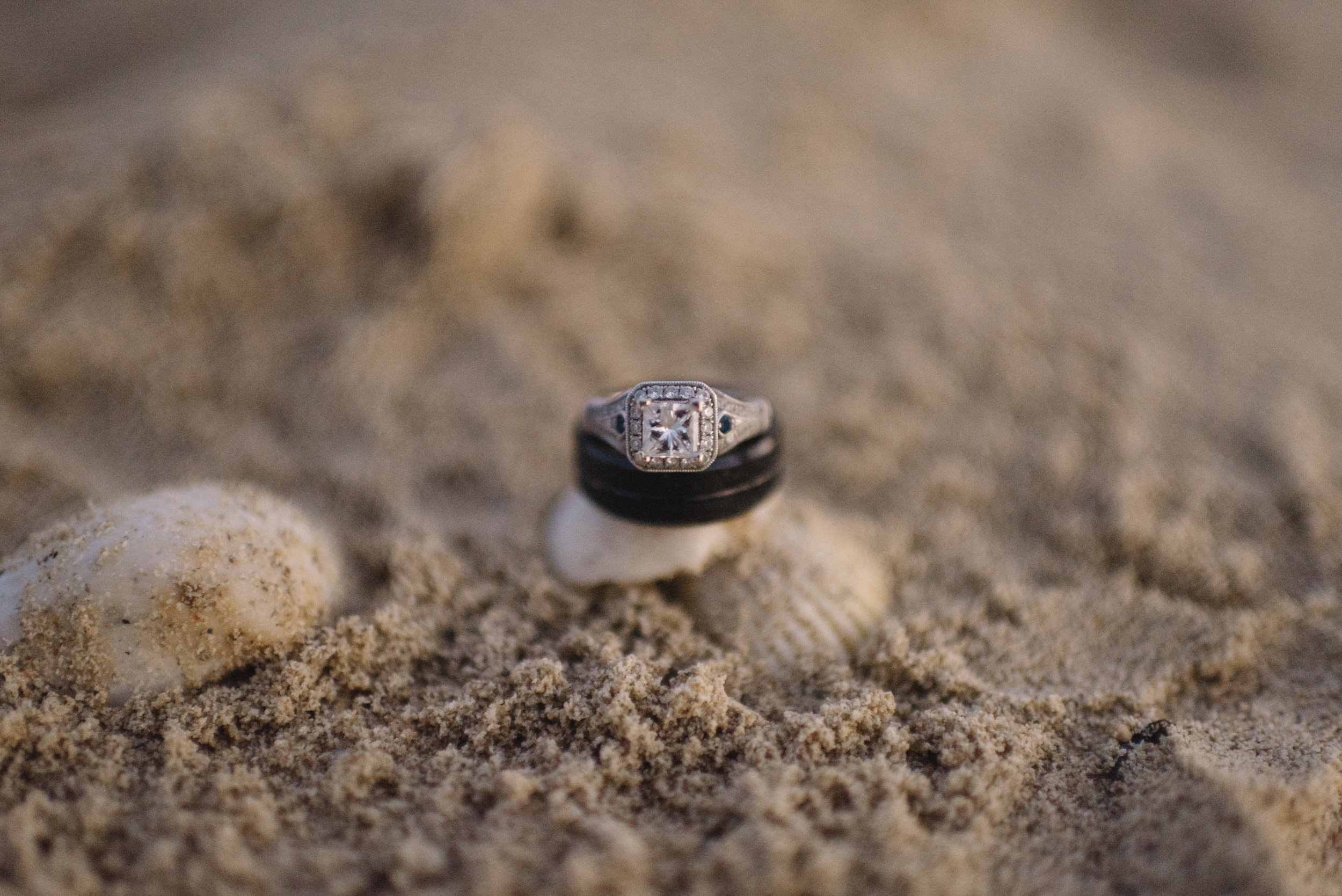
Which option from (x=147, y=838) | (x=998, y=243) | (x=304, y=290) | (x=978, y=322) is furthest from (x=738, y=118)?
(x=147, y=838)

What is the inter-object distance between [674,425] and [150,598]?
38.5 inches

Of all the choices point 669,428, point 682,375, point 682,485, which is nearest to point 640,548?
point 682,485

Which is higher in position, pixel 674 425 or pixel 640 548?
pixel 674 425

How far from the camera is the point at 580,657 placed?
1540 millimetres

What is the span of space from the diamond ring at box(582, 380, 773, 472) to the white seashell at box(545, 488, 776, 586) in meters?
0.18

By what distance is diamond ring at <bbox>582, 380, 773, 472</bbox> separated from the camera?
60.0 inches

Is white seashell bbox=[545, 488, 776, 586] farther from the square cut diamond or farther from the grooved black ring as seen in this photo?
the square cut diamond

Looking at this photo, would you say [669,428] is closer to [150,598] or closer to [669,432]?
[669,432]

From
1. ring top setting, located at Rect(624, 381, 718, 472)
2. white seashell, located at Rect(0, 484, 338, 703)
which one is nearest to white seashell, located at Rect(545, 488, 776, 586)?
ring top setting, located at Rect(624, 381, 718, 472)

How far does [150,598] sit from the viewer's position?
137 centimetres

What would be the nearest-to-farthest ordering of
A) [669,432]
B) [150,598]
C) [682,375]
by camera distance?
[150,598], [669,432], [682,375]

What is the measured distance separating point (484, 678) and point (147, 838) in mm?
554

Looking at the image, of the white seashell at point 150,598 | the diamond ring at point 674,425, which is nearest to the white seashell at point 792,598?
the diamond ring at point 674,425

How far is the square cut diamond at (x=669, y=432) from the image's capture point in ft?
4.99
